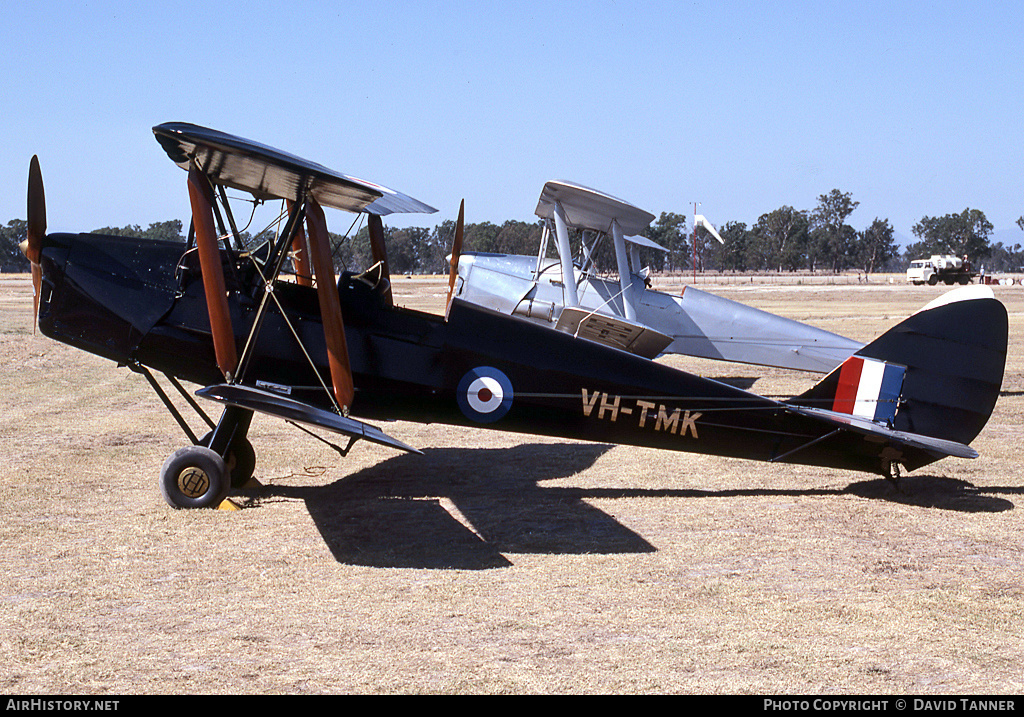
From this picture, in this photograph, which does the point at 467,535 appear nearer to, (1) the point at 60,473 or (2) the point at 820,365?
(1) the point at 60,473

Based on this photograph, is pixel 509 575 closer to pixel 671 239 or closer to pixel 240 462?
pixel 240 462

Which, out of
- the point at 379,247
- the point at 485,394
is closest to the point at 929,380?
the point at 485,394

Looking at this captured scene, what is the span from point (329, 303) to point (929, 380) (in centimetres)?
498

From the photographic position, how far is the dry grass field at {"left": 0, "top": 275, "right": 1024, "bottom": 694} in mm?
4484

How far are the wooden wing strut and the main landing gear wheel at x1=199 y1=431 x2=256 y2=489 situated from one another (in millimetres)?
1476

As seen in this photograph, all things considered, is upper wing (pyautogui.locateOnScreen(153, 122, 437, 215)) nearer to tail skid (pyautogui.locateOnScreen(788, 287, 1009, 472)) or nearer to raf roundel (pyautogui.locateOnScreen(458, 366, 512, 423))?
raf roundel (pyautogui.locateOnScreen(458, 366, 512, 423))

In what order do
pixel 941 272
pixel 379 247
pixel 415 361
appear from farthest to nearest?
pixel 941 272, pixel 379 247, pixel 415 361

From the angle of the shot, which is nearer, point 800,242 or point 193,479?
point 193,479

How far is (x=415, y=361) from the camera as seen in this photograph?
7613 mm

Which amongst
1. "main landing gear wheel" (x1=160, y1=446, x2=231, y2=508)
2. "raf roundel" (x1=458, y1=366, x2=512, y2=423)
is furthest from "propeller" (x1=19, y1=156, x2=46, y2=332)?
"raf roundel" (x1=458, y1=366, x2=512, y2=423)

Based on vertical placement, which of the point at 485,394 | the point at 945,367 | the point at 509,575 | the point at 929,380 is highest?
the point at 945,367

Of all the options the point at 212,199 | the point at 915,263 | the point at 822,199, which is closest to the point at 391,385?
the point at 212,199

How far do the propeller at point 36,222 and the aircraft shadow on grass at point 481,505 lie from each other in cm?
263

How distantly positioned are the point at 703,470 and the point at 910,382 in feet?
7.37
